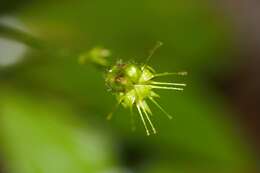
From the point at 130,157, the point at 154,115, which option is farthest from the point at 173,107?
the point at 130,157

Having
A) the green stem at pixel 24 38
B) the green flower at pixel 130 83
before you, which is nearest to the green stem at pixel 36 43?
the green stem at pixel 24 38

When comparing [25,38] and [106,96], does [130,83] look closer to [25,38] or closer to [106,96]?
[25,38]

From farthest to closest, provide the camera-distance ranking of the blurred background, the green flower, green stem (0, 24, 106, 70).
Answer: the blurred background → green stem (0, 24, 106, 70) → the green flower

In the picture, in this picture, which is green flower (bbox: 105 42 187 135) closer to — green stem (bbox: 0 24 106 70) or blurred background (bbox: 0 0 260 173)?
green stem (bbox: 0 24 106 70)

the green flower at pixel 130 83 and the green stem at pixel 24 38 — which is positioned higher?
the green stem at pixel 24 38

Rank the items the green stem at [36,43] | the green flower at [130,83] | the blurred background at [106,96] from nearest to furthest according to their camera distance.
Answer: the green flower at [130,83] < the green stem at [36,43] < the blurred background at [106,96]

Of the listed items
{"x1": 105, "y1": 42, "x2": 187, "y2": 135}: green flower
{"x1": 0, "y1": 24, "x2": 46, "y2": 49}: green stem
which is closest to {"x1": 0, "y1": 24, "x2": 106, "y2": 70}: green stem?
{"x1": 0, "y1": 24, "x2": 46, "y2": 49}: green stem

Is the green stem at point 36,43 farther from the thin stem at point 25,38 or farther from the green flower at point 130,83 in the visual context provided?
the green flower at point 130,83

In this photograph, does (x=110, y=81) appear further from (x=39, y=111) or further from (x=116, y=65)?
(x=39, y=111)
